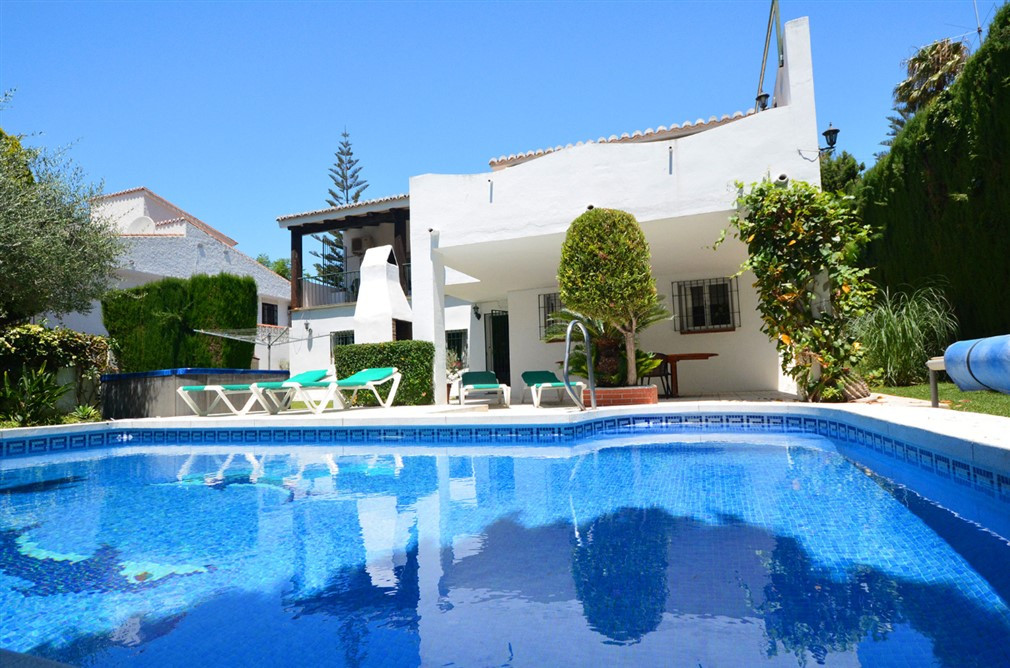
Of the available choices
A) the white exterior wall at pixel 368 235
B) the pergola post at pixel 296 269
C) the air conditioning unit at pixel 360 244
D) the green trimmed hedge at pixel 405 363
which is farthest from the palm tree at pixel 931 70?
the pergola post at pixel 296 269

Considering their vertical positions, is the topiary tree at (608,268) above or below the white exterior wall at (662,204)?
below

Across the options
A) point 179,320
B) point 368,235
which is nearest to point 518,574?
point 179,320

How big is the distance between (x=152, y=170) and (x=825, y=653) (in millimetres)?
26012

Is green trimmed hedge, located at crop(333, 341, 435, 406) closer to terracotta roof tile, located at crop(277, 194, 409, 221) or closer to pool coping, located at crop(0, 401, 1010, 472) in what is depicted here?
pool coping, located at crop(0, 401, 1010, 472)

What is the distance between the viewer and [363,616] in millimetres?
2398

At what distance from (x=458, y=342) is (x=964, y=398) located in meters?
14.0

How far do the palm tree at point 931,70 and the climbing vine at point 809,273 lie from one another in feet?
56.8

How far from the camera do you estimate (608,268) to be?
895 centimetres

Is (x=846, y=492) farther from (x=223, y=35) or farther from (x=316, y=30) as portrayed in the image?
(x=223, y=35)

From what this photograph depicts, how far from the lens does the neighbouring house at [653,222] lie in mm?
8820

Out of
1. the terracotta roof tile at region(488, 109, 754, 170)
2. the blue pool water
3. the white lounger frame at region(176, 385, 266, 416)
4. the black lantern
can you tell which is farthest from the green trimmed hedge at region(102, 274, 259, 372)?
the black lantern

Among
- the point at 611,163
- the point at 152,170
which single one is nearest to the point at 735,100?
the point at 611,163

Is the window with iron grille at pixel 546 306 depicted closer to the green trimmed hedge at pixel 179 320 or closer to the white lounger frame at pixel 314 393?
the white lounger frame at pixel 314 393

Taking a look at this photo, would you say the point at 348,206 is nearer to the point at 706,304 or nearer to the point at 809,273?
the point at 706,304
